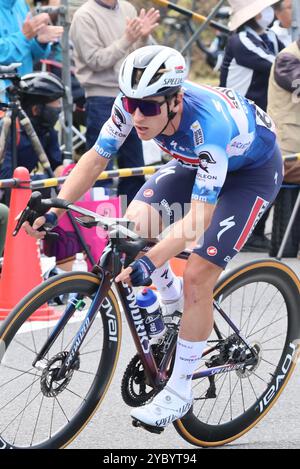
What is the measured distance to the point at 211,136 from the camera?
477 centimetres

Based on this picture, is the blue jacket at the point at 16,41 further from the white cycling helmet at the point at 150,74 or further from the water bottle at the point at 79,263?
the white cycling helmet at the point at 150,74

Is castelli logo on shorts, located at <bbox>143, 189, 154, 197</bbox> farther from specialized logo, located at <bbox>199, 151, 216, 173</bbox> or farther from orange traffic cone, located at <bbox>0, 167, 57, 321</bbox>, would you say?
orange traffic cone, located at <bbox>0, 167, 57, 321</bbox>

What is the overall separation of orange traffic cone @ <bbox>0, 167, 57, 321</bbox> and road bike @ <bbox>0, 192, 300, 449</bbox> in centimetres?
184

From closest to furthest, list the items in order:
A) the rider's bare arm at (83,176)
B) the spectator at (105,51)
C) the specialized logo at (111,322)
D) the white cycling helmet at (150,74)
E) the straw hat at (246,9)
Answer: the white cycling helmet at (150,74), the specialized logo at (111,322), the rider's bare arm at (83,176), the spectator at (105,51), the straw hat at (246,9)

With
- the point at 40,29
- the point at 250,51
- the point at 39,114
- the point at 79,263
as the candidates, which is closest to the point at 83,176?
the point at 79,263

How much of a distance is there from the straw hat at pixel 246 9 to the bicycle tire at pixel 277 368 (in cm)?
461

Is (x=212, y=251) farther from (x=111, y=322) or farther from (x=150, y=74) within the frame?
(x=150, y=74)

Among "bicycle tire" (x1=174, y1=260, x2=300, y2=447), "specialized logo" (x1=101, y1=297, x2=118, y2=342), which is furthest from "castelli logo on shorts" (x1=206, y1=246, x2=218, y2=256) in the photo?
"specialized logo" (x1=101, y1=297, x2=118, y2=342)

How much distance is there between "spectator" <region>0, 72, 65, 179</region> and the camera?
8.97 m

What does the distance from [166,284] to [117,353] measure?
0.46 meters

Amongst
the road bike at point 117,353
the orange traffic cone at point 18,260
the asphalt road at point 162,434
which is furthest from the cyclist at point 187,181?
the orange traffic cone at point 18,260

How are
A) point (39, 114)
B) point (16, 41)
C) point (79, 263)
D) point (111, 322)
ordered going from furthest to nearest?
1. point (16, 41)
2. point (39, 114)
3. point (79, 263)
4. point (111, 322)

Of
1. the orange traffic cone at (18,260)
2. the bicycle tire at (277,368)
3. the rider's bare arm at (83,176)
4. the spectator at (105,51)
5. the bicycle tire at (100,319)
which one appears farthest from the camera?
the spectator at (105,51)

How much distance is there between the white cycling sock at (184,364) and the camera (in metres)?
5.03
